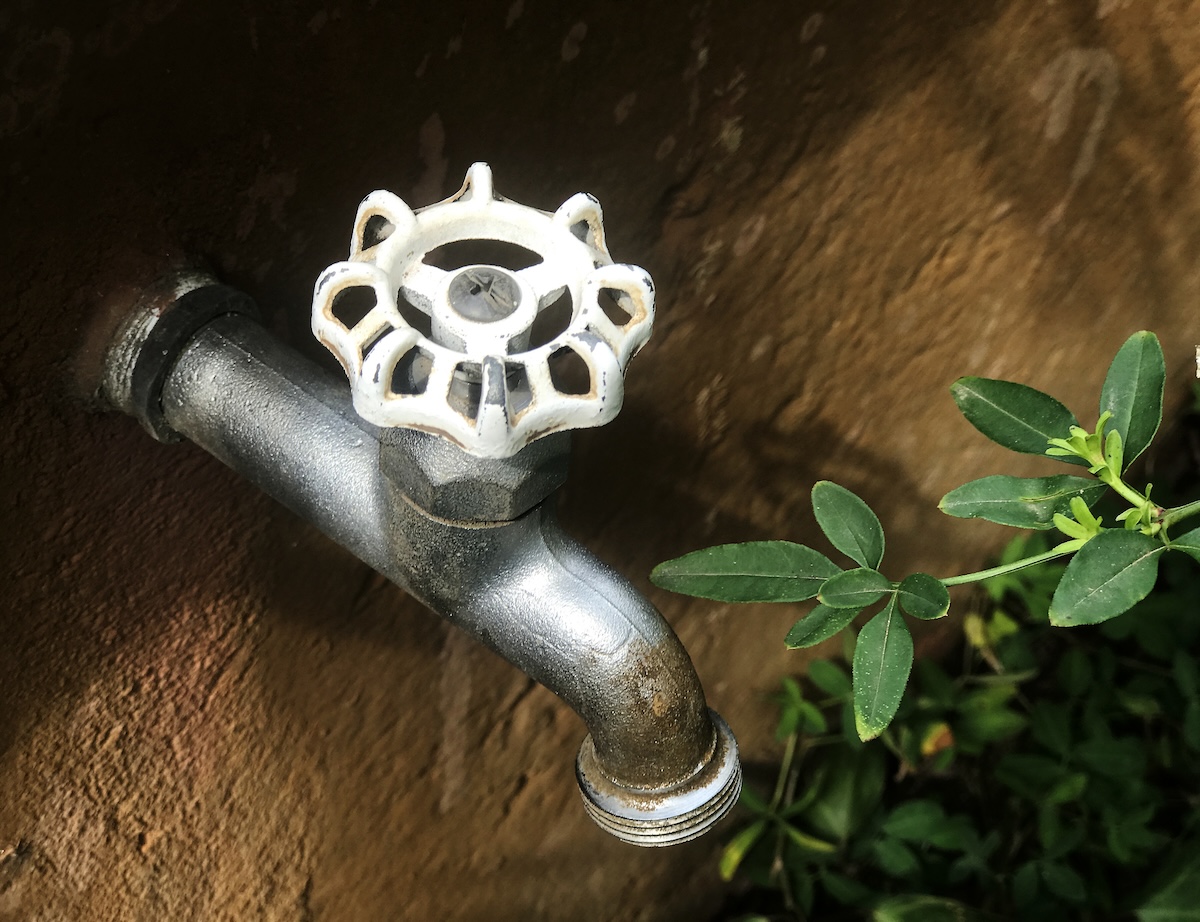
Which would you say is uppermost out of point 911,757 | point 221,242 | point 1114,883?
point 221,242

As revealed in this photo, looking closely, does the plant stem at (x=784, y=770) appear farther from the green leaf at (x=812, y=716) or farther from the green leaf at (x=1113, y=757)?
the green leaf at (x=1113, y=757)

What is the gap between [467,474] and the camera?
0.54 meters

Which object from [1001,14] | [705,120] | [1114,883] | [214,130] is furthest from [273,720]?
[1114,883]

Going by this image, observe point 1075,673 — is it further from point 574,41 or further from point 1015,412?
point 574,41

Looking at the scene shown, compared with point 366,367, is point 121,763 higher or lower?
lower

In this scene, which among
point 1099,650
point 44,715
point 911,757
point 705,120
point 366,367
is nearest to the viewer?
point 366,367

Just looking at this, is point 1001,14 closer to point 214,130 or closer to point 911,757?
point 214,130

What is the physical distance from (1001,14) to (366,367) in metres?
0.78

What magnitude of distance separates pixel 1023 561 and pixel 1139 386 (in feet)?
0.38

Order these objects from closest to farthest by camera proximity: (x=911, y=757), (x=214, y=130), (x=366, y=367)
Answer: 1. (x=366, y=367)
2. (x=214, y=130)
3. (x=911, y=757)

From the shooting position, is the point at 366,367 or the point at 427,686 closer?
the point at 366,367

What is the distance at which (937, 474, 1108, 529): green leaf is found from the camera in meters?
0.61

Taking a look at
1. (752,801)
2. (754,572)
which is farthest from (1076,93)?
(752,801)

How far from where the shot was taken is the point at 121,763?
783 millimetres
